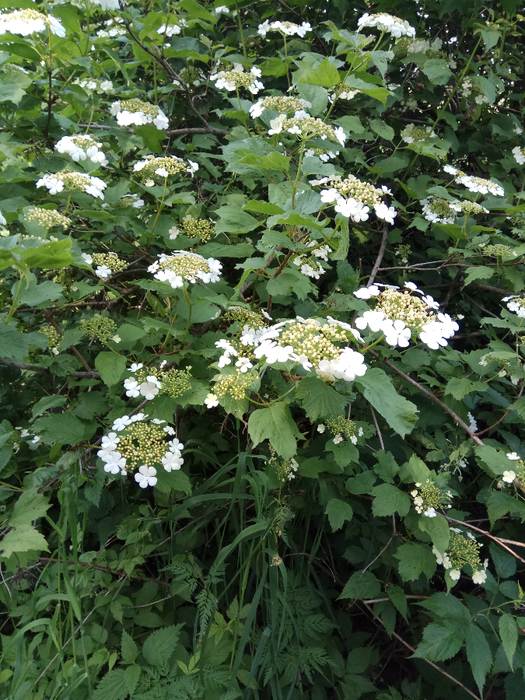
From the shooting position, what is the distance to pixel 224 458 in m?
2.24

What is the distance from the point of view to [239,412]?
57.4 inches

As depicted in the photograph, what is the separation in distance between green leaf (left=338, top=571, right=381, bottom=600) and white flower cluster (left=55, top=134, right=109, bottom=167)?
2201mm

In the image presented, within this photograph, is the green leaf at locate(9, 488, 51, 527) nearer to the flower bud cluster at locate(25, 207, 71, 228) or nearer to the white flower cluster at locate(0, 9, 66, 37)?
the flower bud cluster at locate(25, 207, 71, 228)

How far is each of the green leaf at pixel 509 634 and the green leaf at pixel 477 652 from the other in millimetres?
75

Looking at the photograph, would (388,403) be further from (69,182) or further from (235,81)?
(235,81)

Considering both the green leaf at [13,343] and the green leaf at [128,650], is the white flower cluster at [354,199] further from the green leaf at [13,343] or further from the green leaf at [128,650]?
the green leaf at [128,650]

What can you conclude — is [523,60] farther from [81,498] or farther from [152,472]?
[81,498]

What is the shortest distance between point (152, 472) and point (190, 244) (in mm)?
1106

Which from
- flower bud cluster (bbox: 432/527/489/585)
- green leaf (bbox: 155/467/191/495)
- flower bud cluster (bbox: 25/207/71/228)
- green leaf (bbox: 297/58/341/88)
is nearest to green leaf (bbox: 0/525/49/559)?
green leaf (bbox: 155/467/191/495)

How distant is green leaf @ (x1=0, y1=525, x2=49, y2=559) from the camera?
4.70 ft

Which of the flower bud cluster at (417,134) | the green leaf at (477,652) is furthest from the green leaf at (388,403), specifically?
the flower bud cluster at (417,134)

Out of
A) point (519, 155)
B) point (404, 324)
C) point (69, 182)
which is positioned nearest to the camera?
point (404, 324)

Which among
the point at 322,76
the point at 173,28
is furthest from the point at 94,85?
the point at 322,76

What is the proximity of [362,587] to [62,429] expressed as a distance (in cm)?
141
